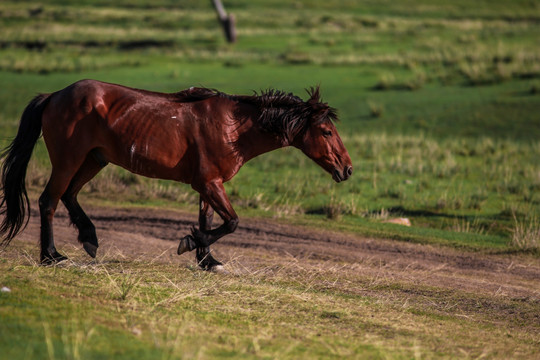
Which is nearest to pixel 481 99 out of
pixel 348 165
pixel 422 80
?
pixel 422 80

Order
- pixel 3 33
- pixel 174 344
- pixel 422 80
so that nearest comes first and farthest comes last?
1. pixel 174 344
2. pixel 422 80
3. pixel 3 33

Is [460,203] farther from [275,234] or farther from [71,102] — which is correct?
[71,102]

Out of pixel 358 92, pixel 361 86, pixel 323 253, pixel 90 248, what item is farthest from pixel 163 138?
pixel 361 86

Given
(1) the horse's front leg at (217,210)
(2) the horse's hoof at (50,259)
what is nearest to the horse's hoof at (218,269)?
(1) the horse's front leg at (217,210)

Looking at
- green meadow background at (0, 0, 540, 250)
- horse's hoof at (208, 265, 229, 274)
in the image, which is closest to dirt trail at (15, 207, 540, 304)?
horse's hoof at (208, 265, 229, 274)

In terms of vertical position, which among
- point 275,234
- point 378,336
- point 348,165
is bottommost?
point 275,234

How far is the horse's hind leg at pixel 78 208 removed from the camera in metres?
9.46

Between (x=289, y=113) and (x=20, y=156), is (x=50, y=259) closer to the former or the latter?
(x=20, y=156)

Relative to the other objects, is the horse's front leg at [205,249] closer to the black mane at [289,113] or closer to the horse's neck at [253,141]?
the horse's neck at [253,141]

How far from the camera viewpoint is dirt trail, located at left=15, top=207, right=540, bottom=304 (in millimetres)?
10453

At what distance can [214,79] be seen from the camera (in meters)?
30.3

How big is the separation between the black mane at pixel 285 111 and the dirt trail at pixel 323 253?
1.72 meters

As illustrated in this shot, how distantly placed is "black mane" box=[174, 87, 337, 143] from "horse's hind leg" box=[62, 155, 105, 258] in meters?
1.31

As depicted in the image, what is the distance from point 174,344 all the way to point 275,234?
276 inches
